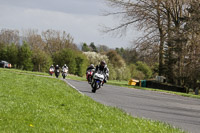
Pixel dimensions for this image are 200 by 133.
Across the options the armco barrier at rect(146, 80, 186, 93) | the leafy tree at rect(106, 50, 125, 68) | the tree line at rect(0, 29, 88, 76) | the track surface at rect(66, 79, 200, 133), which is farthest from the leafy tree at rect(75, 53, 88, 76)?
the track surface at rect(66, 79, 200, 133)

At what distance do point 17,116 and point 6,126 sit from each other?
1262mm

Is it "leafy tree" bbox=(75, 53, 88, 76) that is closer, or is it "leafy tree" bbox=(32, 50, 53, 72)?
"leafy tree" bbox=(32, 50, 53, 72)

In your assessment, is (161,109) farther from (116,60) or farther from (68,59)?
(116,60)

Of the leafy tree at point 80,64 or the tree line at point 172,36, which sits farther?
the leafy tree at point 80,64

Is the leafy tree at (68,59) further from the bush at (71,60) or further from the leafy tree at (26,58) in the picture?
the leafy tree at (26,58)

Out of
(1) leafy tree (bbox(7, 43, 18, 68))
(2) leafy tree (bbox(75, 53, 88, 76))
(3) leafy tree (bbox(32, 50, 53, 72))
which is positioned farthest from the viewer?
(1) leafy tree (bbox(7, 43, 18, 68))

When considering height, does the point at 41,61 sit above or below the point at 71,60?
below

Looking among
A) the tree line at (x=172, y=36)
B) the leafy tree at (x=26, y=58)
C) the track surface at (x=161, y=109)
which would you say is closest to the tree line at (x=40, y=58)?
the leafy tree at (x=26, y=58)

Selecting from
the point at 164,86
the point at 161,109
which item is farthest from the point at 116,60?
the point at 161,109

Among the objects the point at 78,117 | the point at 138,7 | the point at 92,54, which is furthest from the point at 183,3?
the point at 92,54

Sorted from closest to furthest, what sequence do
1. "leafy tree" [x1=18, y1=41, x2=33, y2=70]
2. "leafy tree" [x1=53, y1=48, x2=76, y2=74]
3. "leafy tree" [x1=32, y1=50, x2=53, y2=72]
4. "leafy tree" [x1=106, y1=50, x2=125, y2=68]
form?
"leafy tree" [x1=53, y1=48, x2=76, y2=74], "leafy tree" [x1=32, y1=50, x2=53, y2=72], "leafy tree" [x1=18, y1=41, x2=33, y2=70], "leafy tree" [x1=106, y1=50, x2=125, y2=68]

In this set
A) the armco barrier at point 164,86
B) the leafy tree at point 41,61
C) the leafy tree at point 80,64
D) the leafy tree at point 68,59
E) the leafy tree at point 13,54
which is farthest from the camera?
the leafy tree at point 13,54

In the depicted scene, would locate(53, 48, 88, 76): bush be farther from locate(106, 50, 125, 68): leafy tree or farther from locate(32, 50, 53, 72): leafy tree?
locate(106, 50, 125, 68): leafy tree

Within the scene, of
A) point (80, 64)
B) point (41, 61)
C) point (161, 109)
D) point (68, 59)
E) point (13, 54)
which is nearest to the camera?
point (161, 109)
